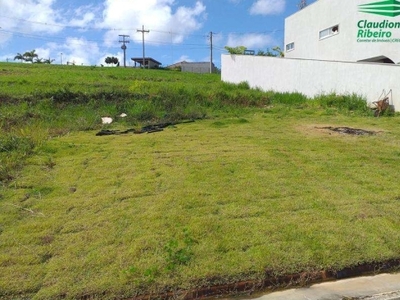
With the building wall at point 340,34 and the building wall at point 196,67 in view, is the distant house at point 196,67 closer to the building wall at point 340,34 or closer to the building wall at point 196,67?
the building wall at point 196,67

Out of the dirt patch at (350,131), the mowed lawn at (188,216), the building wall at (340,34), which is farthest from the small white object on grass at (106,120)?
the building wall at (340,34)

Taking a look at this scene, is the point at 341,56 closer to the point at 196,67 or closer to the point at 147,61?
the point at 196,67

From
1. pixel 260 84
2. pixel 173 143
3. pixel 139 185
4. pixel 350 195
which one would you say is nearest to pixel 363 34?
pixel 260 84

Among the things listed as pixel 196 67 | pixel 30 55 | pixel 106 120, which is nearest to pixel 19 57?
pixel 30 55

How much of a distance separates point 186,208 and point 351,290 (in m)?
1.65

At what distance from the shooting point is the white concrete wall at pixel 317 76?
10870 mm

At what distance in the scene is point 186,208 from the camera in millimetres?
3314

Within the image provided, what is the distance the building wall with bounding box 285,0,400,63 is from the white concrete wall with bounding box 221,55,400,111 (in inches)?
78.2

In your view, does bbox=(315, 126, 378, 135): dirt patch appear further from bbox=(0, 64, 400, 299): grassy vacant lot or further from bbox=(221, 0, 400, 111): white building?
bbox=(221, 0, 400, 111): white building

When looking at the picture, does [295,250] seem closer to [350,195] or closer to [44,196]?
[350,195]

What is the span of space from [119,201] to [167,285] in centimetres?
155

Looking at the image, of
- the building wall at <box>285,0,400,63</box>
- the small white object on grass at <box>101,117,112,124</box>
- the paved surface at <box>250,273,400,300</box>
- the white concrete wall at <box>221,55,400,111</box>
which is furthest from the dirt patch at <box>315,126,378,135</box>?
the building wall at <box>285,0,400,63</box>

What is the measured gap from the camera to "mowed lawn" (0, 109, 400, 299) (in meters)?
2.32

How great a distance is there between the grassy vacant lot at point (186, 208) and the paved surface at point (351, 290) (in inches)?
5.7
